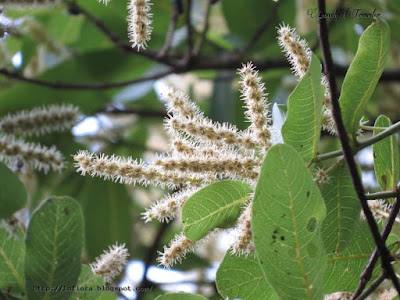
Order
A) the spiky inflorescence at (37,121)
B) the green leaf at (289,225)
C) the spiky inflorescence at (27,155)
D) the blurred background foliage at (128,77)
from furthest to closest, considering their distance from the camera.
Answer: the blurred background foliage at (128,77) < the spiky inflorescence at (37,121) < the spiky inflorescence at (27,155) < the green leaf at (289,225)

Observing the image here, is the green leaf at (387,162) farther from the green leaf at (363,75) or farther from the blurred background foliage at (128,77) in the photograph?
the blurred background foliage at (128,77)

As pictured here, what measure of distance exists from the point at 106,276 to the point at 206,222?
168 mm

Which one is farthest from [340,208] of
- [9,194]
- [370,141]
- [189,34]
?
[189,34]

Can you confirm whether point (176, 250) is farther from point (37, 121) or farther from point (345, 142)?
point (37, 121)

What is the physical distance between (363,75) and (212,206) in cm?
25

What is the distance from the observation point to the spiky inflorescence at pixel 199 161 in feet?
2.62

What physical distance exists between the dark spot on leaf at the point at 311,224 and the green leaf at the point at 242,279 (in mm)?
179

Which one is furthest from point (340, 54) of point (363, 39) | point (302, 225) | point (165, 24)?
point (302, 225)

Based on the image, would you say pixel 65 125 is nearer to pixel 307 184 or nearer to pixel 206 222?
pixel 206 222

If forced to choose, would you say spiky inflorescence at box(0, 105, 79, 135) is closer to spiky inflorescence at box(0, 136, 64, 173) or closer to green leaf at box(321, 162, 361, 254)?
spiky inflorescence at box(0, 136, 64, 173)

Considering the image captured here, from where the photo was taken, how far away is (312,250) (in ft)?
2.43

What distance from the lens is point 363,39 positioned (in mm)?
820

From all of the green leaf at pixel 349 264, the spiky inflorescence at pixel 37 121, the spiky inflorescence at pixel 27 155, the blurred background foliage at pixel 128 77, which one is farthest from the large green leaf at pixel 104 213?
the green leaf at pixel 349 264

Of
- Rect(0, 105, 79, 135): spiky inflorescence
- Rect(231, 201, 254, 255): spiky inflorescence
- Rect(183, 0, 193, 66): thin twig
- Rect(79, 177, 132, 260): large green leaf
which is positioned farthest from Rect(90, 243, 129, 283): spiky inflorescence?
Rect(79, 177, 132, 260): large green leaf
